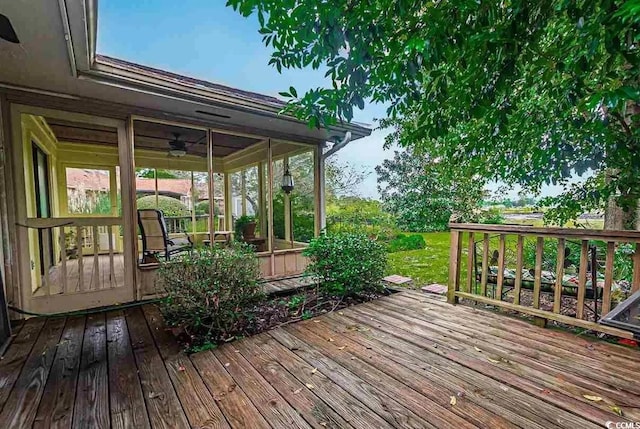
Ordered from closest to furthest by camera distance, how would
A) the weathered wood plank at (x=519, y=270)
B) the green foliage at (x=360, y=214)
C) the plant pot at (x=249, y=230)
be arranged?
1. the weathered wood plank at (x=519, y=270)
2. the plant pot at (x=249, y=230)
3. the green foliage at (x=360, y=214)

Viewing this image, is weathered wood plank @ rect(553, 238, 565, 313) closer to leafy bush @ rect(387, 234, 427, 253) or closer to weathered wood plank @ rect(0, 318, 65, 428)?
weathered wood plank @ rect(0, 318, 65, 428)

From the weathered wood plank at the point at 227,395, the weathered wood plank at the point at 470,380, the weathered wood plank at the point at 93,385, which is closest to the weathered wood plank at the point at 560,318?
the weathered wood plank at the point at 470,380

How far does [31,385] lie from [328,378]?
1.93 meters

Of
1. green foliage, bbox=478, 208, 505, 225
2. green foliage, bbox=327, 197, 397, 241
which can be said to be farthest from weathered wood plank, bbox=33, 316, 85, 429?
green foliage, bbox=478, 208, 505, 225

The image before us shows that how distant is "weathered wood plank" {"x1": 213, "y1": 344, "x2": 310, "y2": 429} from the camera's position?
1644 millimetres

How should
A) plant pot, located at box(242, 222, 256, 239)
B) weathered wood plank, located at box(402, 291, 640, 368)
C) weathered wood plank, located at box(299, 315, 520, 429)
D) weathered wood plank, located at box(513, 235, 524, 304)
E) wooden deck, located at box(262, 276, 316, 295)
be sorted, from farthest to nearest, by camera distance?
plant pot, located at box(242, 222, 256, 239) → wooden deck, located at box(262, 276, 316, 295) → weathered wood plank, located at box(513, 235, 524, 304) → weathered wood plank, located at box(402, 291, 640, 368) → weathered wood plank, located at box(299, 315, 520, 429)

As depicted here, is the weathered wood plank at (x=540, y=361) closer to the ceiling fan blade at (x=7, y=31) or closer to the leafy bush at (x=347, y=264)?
the leafy bush at (x=347, y=264)

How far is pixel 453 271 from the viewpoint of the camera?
3.49 meters

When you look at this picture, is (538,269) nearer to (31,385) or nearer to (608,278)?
(608,278)

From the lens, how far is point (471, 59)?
1980 millimetres

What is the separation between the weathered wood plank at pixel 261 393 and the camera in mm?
1644

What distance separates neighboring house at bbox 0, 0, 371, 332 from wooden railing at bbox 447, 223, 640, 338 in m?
2.55

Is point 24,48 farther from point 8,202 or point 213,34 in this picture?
point 213,34

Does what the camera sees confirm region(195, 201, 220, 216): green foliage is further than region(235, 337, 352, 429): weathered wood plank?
Yes
